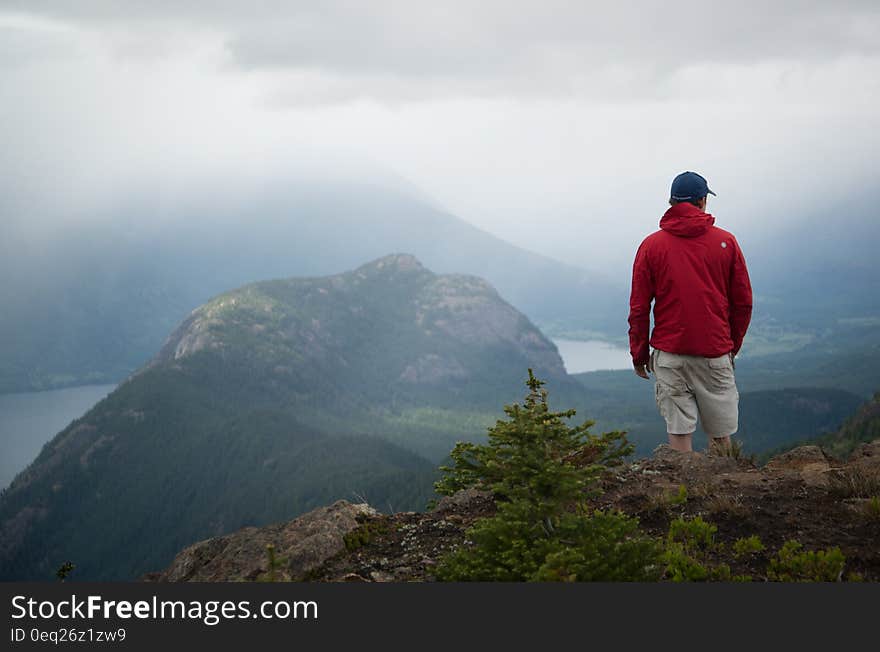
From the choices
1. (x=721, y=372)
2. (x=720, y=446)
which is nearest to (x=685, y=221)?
(x=721, y=372)

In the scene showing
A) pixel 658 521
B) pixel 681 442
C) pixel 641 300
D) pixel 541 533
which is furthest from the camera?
pixel 681 442

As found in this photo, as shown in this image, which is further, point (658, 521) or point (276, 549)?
point (658, 521)

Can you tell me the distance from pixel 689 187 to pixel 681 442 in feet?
12.4

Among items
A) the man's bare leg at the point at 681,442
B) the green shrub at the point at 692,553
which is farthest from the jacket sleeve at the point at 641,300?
the green shrub at the point at 692,553

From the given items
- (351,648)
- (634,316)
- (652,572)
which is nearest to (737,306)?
(634,316)

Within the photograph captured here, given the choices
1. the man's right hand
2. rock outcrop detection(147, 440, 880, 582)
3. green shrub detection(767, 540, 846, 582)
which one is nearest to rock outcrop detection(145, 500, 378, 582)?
rock outcrop detection(147, 440, 880, 582)

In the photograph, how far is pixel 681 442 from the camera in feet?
34.6

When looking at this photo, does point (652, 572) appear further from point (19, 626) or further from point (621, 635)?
point (19, 626)

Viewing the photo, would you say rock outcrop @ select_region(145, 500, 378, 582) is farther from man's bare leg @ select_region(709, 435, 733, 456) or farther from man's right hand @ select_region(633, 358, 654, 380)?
man's bare leg @ select_region(709, 435, 733, 456)

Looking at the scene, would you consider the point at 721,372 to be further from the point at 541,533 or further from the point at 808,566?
the point at 541,533

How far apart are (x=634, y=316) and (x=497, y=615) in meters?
4.89

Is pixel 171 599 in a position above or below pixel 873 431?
above

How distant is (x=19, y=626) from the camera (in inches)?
Answer: 230

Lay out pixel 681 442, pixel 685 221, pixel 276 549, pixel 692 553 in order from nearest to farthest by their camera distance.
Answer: pixel 692 553
pixel 276 549
pixel 685 221
pixel 681 442
